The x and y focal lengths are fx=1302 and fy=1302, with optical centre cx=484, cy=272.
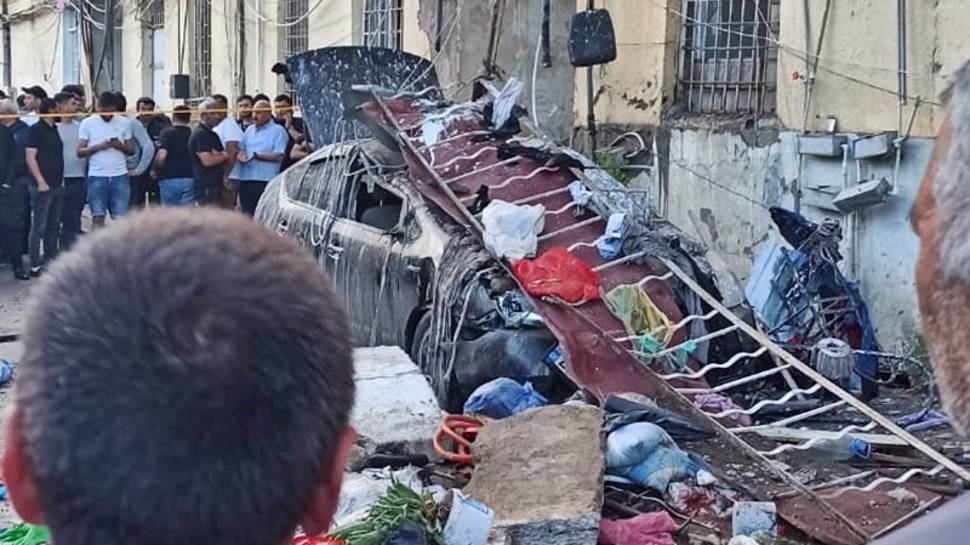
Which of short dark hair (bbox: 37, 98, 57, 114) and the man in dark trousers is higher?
short dark hair (bbox: 37, 98, 57, 114)

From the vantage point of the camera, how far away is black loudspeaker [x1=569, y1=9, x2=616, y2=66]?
11.0m

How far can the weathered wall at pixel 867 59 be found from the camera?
843 centimetres

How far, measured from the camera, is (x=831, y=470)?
6.11m

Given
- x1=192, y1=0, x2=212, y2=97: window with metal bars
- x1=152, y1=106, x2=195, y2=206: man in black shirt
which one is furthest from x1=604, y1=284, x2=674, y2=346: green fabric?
x1=192, y1=0, x2=212, y2=97: window with metal bars

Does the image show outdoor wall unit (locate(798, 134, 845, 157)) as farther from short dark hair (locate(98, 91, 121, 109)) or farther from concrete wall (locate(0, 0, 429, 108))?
short dark hair (locate(98, 91, 121, 109))

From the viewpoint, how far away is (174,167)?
1335 cm

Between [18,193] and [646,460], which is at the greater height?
[18,193]

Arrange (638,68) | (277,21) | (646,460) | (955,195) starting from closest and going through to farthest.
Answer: (955,195) < (646,460) < (638,68) < (277,21)

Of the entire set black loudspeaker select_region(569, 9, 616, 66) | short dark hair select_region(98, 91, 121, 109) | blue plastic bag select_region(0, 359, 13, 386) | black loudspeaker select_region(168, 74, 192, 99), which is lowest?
blue plastic bag select_region(0, 359, 13, 386)

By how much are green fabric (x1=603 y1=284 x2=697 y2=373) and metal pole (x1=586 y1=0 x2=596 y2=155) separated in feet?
16.0

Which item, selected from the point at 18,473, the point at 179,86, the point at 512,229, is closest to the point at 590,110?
the point at 512,229

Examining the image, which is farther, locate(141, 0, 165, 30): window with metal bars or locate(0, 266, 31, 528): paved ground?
locate(141, 0, 165, 30): window with metal bars

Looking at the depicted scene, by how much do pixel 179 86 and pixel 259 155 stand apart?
21.8 feet

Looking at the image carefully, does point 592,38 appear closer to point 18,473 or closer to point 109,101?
point 109,101
